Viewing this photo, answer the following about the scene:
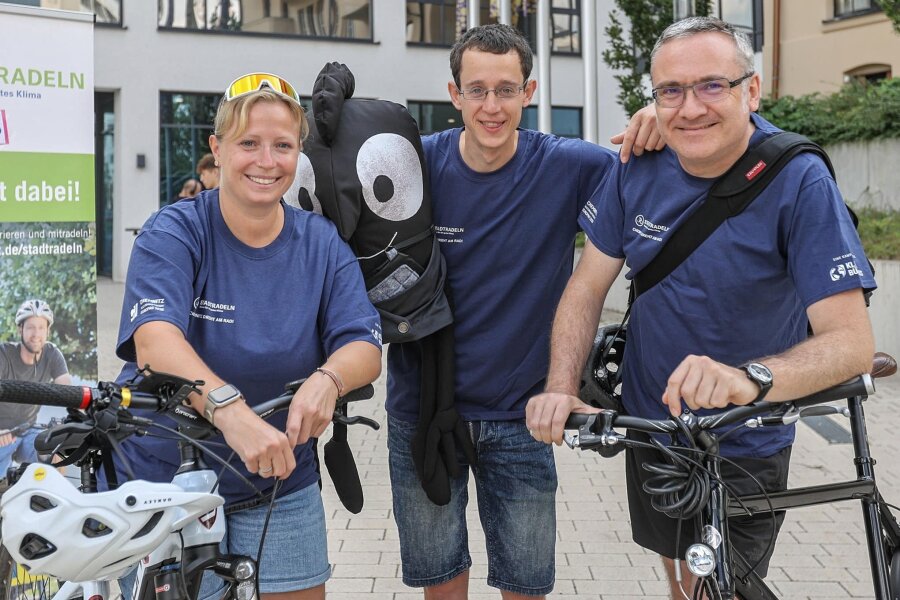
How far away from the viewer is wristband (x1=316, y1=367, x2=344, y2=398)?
248 centimetres

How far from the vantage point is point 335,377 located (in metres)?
2.49

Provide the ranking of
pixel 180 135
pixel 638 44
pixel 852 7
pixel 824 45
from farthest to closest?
pixel 180 135 → pixel 824 45 → pixel 852 7 → pixel 638 44

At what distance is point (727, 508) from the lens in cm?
248

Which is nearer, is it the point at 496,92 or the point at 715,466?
the point at 715,466

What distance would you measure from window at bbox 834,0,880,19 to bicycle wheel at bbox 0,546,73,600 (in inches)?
868

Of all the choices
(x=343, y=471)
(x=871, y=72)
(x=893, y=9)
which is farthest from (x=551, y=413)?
(x=871, y=72)

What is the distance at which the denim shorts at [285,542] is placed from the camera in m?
2.74

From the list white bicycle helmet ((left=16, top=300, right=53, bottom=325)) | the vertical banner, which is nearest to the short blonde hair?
the vertical banner

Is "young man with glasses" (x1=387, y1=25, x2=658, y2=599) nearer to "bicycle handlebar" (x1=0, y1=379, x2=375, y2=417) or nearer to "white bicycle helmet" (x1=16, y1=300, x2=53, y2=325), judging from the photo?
"bicycle handlebar" (x1=0, y1=379, x2=375, y2=417)

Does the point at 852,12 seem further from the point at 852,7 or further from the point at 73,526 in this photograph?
the point at 73,526

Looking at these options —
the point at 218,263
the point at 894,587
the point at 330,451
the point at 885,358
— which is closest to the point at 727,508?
the point at 894,587

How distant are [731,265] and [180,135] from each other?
2191cm

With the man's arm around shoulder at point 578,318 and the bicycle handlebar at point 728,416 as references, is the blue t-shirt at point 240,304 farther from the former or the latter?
the bicycle handlebar at point 728,416

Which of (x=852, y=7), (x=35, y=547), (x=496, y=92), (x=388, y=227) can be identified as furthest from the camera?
(x=852, y=7)
